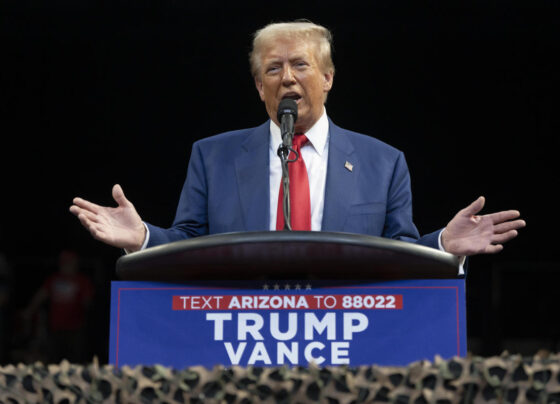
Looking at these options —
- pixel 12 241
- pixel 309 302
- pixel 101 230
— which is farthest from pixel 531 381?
pixel 12 241

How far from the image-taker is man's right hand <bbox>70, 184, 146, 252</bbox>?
3.59ft

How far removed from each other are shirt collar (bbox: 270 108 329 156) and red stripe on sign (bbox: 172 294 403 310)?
2.88ft

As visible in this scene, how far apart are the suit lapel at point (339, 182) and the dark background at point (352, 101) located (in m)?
3.95

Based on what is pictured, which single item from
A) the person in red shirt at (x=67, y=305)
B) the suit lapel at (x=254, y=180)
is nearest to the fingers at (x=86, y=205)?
the suit lapel at (x=254, y=180)

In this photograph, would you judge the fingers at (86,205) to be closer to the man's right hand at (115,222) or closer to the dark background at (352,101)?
the man's right hand at (115,222)

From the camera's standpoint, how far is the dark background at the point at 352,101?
5629 millimetres

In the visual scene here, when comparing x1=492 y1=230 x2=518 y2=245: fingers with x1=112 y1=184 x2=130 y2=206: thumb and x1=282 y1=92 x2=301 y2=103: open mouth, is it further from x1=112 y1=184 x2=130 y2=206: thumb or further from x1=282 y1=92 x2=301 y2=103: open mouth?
x1=282 y1=92 x2=301 y2=103: open mouth

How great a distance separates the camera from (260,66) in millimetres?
1741

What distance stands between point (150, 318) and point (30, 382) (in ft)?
0.53

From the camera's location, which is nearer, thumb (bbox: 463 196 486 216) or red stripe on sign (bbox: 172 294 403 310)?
red stripe on sign (bbox: 172 294 403 310)

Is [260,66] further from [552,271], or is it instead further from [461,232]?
[552,271]

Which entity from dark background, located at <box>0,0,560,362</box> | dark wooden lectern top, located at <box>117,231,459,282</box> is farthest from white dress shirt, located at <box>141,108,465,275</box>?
dark background, located at <box>0,0,560,362</box>

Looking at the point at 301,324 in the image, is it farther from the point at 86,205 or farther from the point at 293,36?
the point at 293,36

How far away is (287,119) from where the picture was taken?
1.30m
